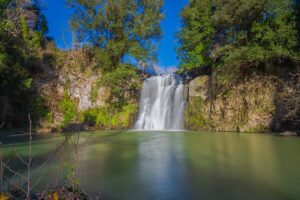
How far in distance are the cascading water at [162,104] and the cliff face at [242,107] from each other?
3.03 ft

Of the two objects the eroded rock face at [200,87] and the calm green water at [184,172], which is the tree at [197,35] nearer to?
the eroded rock face at [200,87]

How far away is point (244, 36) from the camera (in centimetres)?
1516

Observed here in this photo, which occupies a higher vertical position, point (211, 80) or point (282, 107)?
point (211, 80)

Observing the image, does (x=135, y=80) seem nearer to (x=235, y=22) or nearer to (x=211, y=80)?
(x=211, y=80)

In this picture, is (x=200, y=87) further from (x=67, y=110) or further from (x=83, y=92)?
(x=67, y=110)

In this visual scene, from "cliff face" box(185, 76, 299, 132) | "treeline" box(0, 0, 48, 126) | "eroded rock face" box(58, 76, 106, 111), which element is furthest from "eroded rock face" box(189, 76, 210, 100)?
"treeline" box(0, 0, 48, 126)

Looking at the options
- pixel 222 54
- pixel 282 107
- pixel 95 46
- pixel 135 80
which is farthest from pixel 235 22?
pixel 95 46

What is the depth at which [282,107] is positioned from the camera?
13.8m

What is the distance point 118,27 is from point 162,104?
818cm

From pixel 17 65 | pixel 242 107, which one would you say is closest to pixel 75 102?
pixel 17 65

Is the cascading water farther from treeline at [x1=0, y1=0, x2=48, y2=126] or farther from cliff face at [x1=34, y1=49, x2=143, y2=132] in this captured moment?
treeline at [x1=0, y1=0, x2=48, y2=126]

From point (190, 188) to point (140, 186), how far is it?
0.90m

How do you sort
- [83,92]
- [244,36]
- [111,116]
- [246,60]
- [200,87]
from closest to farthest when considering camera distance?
[246,60] < [244,36] < [200,87] < [111,116] < [83,92]

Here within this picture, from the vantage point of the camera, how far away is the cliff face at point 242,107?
14336mm
